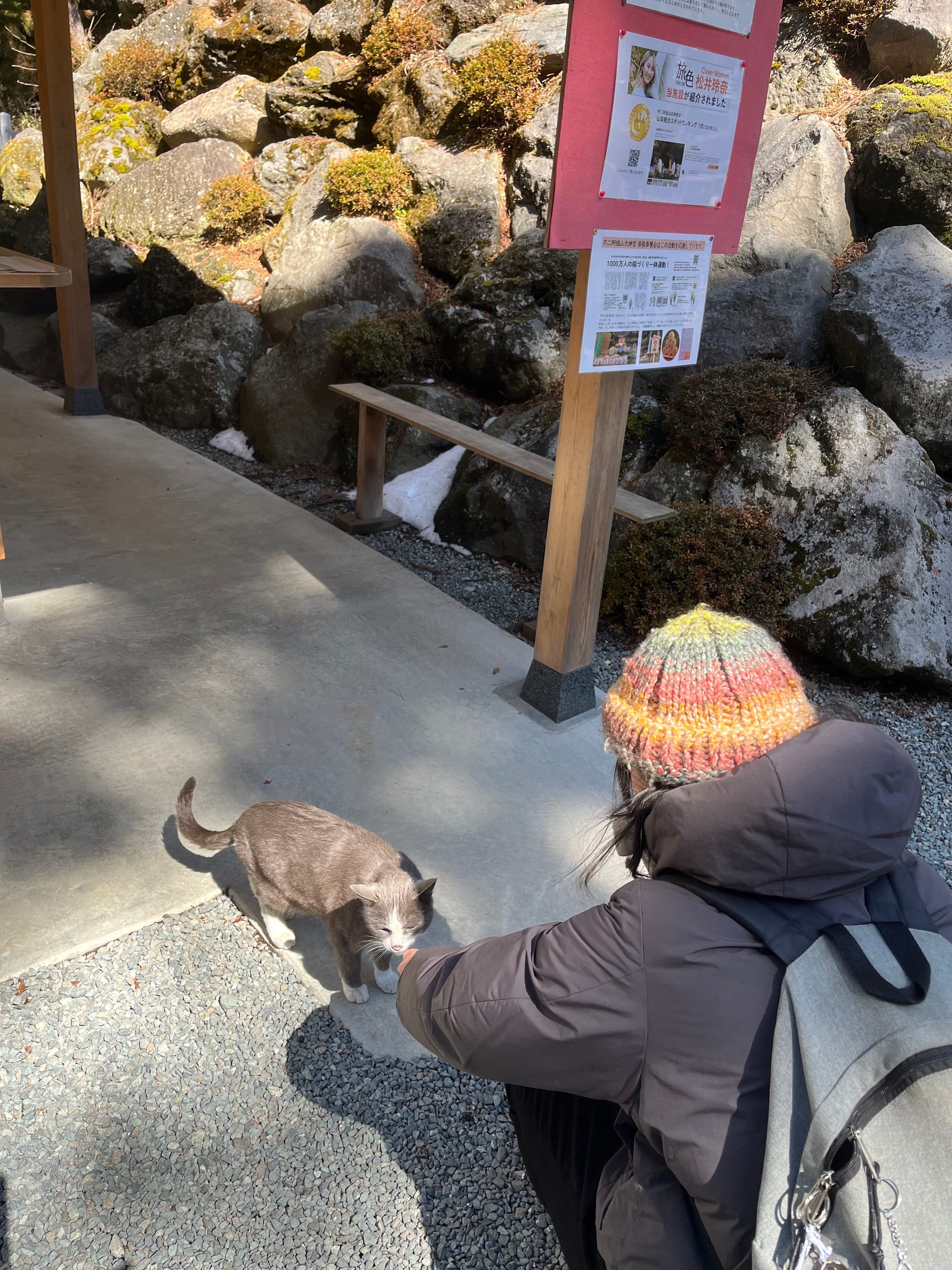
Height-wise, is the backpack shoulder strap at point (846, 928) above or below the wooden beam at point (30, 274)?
below

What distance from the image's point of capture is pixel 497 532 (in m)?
5.93

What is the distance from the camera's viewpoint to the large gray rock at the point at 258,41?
488 inches

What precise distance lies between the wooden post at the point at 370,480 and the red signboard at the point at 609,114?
2.50 m

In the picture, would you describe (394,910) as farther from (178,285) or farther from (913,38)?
(178,285)

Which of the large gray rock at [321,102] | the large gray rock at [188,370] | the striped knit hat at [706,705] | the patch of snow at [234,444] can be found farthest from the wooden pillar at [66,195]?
the striped knit hat at [706,705]

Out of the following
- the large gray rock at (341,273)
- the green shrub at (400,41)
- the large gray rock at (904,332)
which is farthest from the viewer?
the green shrub at (400,41)

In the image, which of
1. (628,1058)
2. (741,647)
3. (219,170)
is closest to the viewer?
(628,1058)

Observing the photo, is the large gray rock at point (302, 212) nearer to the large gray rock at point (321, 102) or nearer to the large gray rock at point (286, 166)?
the large gray rock at point (286, 166)

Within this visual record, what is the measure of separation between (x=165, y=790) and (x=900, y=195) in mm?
6778

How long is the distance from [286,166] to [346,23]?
249cm

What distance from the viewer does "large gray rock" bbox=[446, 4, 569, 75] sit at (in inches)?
365

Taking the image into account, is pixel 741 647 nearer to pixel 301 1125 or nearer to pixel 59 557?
pixel 301 1125

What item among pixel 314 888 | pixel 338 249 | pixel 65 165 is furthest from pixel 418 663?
pixel 338 249

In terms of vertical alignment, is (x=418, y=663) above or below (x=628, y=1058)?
below
